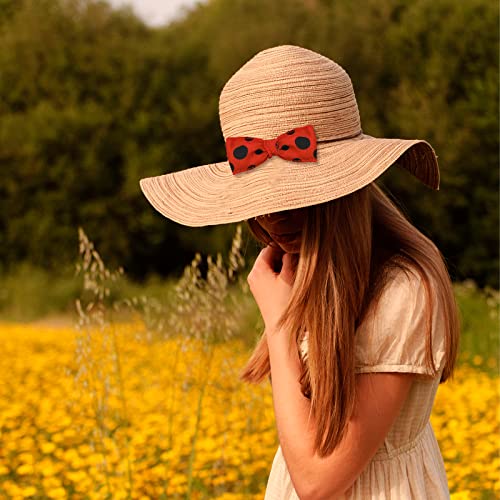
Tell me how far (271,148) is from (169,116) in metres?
11.8

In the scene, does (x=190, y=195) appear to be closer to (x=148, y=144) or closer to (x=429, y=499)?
(x=429, y=499)

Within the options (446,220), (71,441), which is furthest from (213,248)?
(71,441)

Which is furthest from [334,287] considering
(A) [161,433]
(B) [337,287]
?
(A) [161,433]

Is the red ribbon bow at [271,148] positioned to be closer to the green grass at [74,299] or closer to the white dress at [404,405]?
the white dress at [404,405]

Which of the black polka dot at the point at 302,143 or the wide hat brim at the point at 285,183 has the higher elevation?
the black polka dot at the point at 302,143

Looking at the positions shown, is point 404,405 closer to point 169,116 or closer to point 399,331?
point 399,331

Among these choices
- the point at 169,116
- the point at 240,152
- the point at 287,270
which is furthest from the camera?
the point at 169,116

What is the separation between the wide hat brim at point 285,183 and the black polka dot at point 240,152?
0.11 feet

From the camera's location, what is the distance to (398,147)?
5.00 feet

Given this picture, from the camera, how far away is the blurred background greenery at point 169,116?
473 inches

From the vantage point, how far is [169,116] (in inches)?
518

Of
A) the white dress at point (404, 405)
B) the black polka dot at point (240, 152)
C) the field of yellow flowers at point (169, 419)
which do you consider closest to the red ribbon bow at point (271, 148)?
the black polka dot at point (240, 152)

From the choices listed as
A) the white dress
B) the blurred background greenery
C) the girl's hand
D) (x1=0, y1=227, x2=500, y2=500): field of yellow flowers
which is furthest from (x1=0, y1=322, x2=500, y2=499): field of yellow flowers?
the blurred background greenery

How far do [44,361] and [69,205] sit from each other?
6973mm
